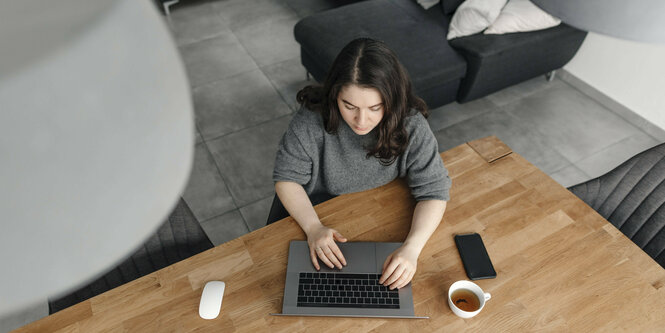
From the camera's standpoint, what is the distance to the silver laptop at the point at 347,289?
1209 millimetres

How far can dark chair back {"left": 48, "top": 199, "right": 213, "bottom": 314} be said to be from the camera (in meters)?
1.49

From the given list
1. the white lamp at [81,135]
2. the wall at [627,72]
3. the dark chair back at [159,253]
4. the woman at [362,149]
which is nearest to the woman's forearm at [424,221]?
the woman at [362,149]

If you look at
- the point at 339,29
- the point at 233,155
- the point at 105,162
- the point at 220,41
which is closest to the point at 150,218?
the point at 105,162

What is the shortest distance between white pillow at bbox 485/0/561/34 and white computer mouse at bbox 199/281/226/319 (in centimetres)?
233

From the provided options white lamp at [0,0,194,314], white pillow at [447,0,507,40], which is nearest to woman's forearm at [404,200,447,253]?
white lamp at [0,0,194,314]

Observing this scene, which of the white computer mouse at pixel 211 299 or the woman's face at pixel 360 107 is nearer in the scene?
the white computer mouse at pixel 211 299

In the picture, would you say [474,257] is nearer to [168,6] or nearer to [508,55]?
[508,55]

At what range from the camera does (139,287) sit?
125 centimetres

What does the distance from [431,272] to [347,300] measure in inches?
10.6

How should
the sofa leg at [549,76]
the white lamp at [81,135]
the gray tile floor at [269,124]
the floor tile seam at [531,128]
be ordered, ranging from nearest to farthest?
the white lamp at [81,135], the gray tile floor at [269,124], the floor tile seam at [531,128], the sofa leg at [549,76]

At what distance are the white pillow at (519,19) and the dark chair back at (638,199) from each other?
4.60ft

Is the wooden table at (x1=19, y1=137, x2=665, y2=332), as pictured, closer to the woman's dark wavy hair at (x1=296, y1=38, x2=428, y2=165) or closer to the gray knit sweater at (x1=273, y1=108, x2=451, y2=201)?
the gray knit sweater at (x1=273, y1=108, x2=451, y2=201)

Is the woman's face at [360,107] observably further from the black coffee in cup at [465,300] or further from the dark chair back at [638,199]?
the dark chair back at [638,199]

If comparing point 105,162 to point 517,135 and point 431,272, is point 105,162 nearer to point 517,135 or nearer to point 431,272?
point 431,272
